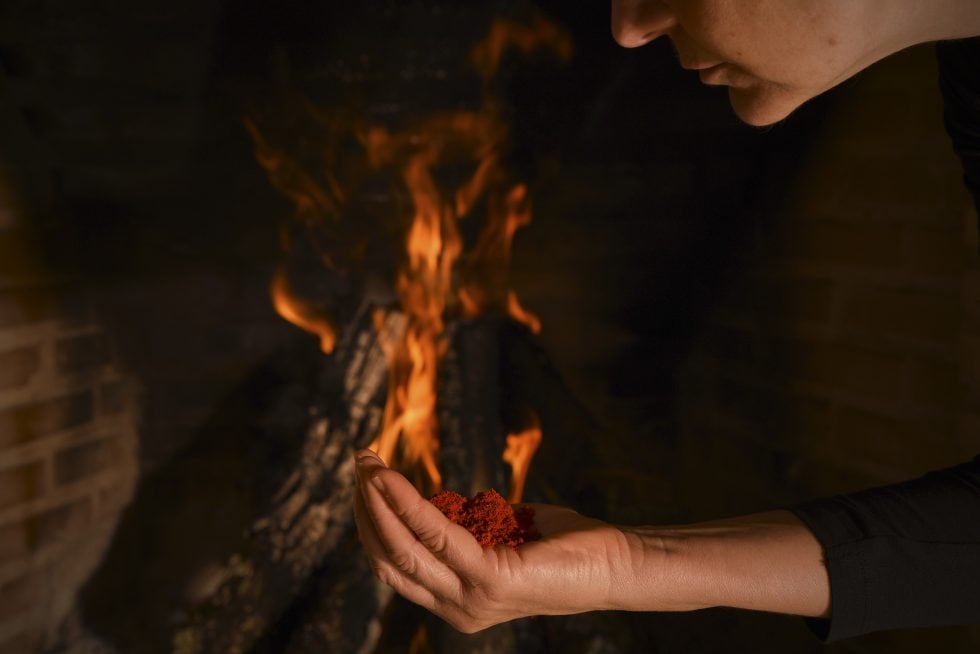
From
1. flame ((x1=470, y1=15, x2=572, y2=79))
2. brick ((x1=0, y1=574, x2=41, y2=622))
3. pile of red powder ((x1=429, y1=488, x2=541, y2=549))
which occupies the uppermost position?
flame ((x1=470, y1=15, x2=572, y2=79))

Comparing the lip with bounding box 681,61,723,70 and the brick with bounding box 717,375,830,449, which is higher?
the lip with bounding box 681,61,723,70

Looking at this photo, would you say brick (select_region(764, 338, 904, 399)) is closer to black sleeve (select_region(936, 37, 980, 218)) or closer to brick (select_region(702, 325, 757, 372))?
brick (select_region(702, 325, 757, 372))

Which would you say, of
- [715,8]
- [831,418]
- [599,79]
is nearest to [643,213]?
[599,79]

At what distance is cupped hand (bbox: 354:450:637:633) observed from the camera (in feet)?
3.06

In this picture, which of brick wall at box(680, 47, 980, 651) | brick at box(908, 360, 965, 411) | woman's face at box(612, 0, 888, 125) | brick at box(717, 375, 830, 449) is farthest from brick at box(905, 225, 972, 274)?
woman's face at box(612, 0, 888, 125)

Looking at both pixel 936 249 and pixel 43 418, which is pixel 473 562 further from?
pixel 43 418

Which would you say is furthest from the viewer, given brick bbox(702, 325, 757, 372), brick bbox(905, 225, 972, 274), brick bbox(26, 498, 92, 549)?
brick bbox(702, 325, 757, 372)

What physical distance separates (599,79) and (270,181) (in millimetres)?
803

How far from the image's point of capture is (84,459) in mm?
2127

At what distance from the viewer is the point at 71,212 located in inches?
82.1

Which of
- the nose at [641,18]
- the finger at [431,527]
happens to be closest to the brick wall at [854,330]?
the nose at [641,18]

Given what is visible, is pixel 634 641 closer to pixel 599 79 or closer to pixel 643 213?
pixel 643 213

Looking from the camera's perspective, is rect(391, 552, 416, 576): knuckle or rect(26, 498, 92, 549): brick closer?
rect(391, 552, 416, 576): knuckle

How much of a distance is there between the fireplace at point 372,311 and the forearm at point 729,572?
2.60 ft
